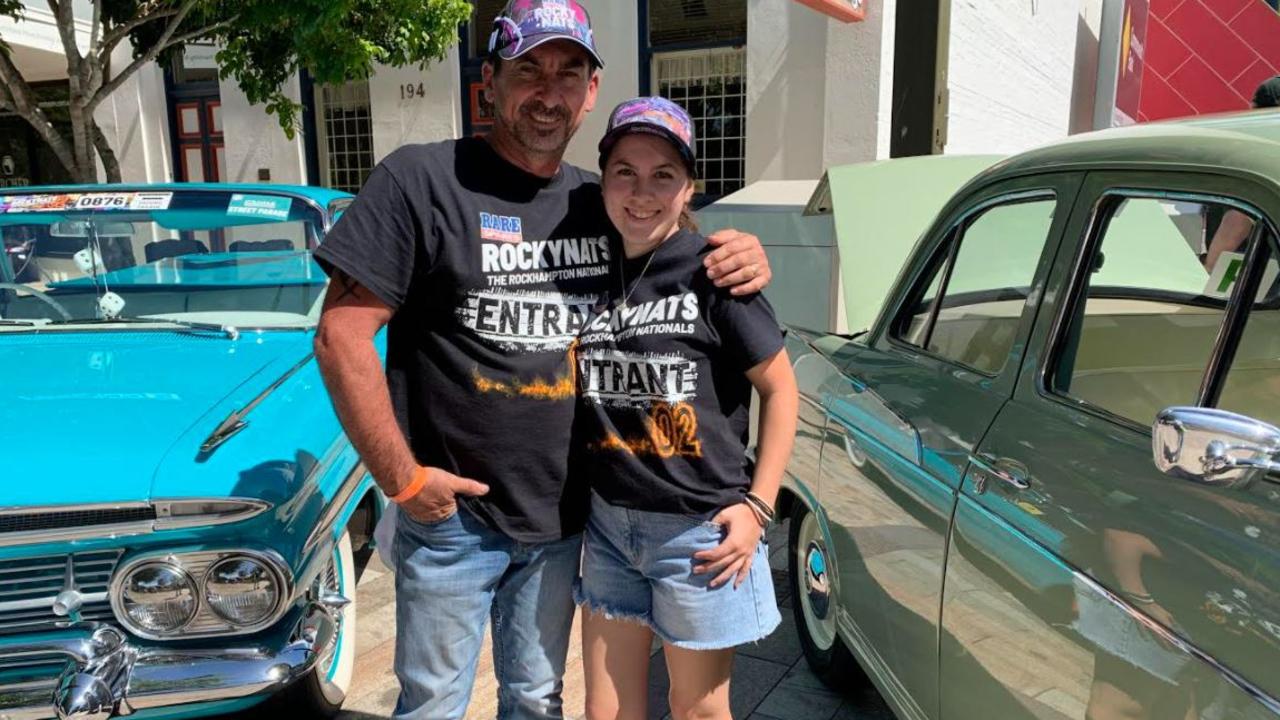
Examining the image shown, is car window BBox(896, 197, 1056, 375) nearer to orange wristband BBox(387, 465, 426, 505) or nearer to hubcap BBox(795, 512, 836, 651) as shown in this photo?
hubcap BBox(795, 512, 836, 651)

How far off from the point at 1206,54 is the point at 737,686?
19912 millimetres

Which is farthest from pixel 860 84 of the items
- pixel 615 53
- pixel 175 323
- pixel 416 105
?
pixel 175 323

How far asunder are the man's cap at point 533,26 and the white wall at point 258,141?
1225 centimetres

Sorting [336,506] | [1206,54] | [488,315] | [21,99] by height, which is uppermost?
[1206,54]

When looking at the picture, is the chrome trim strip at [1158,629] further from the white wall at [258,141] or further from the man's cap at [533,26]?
the white wall at [258,141]

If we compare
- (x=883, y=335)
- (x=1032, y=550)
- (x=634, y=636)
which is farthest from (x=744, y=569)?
(x=883, y=335)

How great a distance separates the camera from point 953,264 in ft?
8.27

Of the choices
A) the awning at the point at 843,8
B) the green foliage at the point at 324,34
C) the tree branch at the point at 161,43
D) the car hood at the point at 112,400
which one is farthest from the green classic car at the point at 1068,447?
the tree branch at the point at 161,43

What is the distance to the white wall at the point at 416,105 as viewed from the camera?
38.9 ft

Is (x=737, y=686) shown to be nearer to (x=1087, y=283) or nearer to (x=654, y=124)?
(x=1087, y=283)

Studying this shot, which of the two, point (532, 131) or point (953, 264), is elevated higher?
point (532, 131)

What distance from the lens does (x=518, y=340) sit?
182 centimetres

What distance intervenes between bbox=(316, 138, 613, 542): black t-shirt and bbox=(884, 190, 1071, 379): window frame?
0.95 metres

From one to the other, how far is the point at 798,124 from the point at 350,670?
816cm
